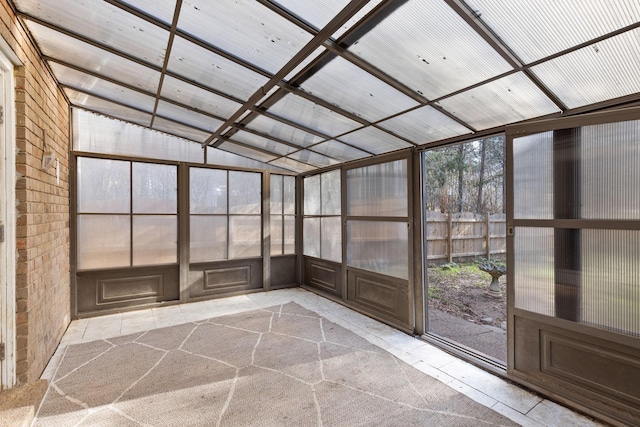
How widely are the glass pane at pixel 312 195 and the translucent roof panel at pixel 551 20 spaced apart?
3.89 m

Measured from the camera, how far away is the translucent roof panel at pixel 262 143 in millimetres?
4137

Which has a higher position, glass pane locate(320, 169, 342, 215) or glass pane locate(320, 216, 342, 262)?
glass pane locate(320, 169, 342, 215)

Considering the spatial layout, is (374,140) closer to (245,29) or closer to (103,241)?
(245,29)

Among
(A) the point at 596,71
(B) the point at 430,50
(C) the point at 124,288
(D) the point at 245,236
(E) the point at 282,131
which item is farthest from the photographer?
(D) the point at 245,236

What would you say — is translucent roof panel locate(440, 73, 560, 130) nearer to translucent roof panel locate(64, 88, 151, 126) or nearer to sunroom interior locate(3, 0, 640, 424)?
sunroom interior locate(3, 0, 640, 424)

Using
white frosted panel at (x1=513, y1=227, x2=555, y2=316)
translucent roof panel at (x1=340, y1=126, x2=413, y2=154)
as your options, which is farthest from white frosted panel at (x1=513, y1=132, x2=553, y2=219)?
translucent roof panel at (x1=340, y1=126, x2=413, y2=154)

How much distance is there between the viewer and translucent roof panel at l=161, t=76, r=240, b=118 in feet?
9.67

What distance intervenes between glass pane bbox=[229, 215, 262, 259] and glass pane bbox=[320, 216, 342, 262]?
115 cm

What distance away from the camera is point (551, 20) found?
1.49 metres

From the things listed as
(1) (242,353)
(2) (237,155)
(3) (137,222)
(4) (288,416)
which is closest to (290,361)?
(1) (242,353)

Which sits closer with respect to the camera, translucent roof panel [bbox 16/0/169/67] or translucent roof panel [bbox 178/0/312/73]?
translucent roof panel [bbox 178/0/312/73]

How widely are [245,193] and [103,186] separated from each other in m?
2.04

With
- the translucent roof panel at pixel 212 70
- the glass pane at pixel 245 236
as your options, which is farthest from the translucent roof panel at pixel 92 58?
the glass pane at pixel 245 236

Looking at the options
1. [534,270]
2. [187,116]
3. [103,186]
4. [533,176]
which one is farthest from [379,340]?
[103,186]
